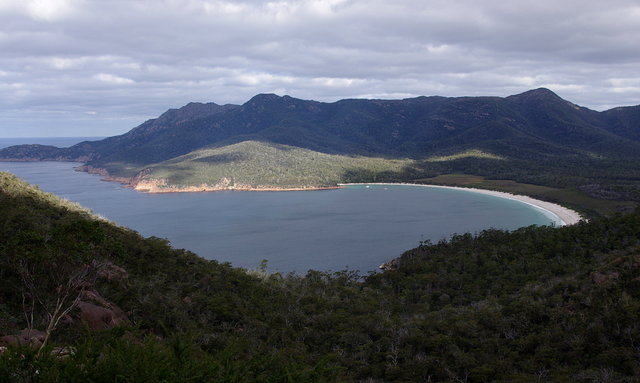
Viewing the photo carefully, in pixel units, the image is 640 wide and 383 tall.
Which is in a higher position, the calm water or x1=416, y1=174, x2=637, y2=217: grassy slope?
x1=416, y1=174, x2=637, y2=217: grassy slope

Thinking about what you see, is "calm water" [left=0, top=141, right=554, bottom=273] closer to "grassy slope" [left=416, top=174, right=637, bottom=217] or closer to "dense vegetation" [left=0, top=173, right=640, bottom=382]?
"grassy slope" [left=416, top=174, right=637, bottom=217]

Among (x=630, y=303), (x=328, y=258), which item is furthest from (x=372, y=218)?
(x=630, y=303)

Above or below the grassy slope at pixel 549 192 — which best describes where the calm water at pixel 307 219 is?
below

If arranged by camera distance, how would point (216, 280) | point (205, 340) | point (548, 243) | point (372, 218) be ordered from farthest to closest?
point (372, 218) → point (548, 243) → point (216, 280) → point (205, 340)

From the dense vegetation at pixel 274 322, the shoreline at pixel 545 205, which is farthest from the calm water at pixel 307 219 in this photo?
the dense vegetation at pixel 274 322

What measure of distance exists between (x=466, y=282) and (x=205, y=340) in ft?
112

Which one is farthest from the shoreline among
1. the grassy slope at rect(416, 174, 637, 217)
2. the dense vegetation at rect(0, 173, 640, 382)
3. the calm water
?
the dense vegetation at rect(0, 173, 640, 382)

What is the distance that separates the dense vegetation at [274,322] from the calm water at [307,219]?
33.3 meters

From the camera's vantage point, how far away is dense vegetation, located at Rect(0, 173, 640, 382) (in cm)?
1199

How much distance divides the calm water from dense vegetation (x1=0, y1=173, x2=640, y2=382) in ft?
109

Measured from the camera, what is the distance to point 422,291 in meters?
47.2

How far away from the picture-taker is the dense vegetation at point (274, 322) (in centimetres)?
1199

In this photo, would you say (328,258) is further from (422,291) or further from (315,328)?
(315,328)

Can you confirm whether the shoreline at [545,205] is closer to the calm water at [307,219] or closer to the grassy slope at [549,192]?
the grassy slope at [549,192]
